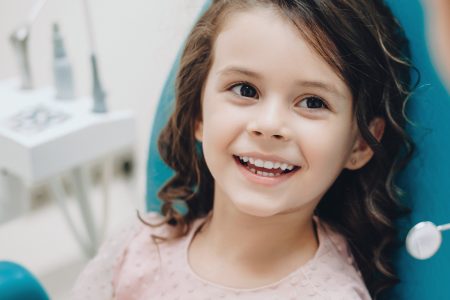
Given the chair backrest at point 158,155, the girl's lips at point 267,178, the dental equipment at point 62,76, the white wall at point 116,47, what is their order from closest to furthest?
the girl's lips at point 267,178
the chair backrest at point 158,155
the dental equipment at point 62,76
the white wall at point 116,47

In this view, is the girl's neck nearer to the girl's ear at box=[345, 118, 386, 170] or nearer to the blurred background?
the girl's ear at box=[345, 118, 386, 170]

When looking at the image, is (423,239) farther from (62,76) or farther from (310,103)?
(62,76)

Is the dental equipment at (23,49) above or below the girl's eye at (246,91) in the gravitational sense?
below

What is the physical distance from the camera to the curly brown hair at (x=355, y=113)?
74cm

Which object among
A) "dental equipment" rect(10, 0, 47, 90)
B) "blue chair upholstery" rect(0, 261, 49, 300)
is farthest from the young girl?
"dental equipment" rect(10, 0, 47, 90)

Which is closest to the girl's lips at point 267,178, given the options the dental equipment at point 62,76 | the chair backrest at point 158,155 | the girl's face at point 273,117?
the girl's face at point 273,117

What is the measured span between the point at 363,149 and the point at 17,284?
53 cm

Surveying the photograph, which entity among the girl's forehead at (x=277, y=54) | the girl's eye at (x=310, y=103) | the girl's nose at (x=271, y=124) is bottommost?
the girl's nose at (x=271, y=124)

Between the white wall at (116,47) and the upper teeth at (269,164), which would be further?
the white wall at (116,47)

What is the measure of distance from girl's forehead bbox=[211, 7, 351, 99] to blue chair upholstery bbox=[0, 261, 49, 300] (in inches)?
17.0

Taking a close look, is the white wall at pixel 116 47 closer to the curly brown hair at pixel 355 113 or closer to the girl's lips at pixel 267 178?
the curly brown hair at pixel 355 113

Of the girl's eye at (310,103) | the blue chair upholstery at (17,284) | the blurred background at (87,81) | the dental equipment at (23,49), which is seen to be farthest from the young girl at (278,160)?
the dental equipment at (23,49)

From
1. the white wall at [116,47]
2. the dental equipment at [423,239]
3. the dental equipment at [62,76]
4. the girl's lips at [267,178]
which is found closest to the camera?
the dental equipment at [423,239]

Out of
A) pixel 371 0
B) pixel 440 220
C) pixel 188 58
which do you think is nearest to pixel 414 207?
pixel 440 220
